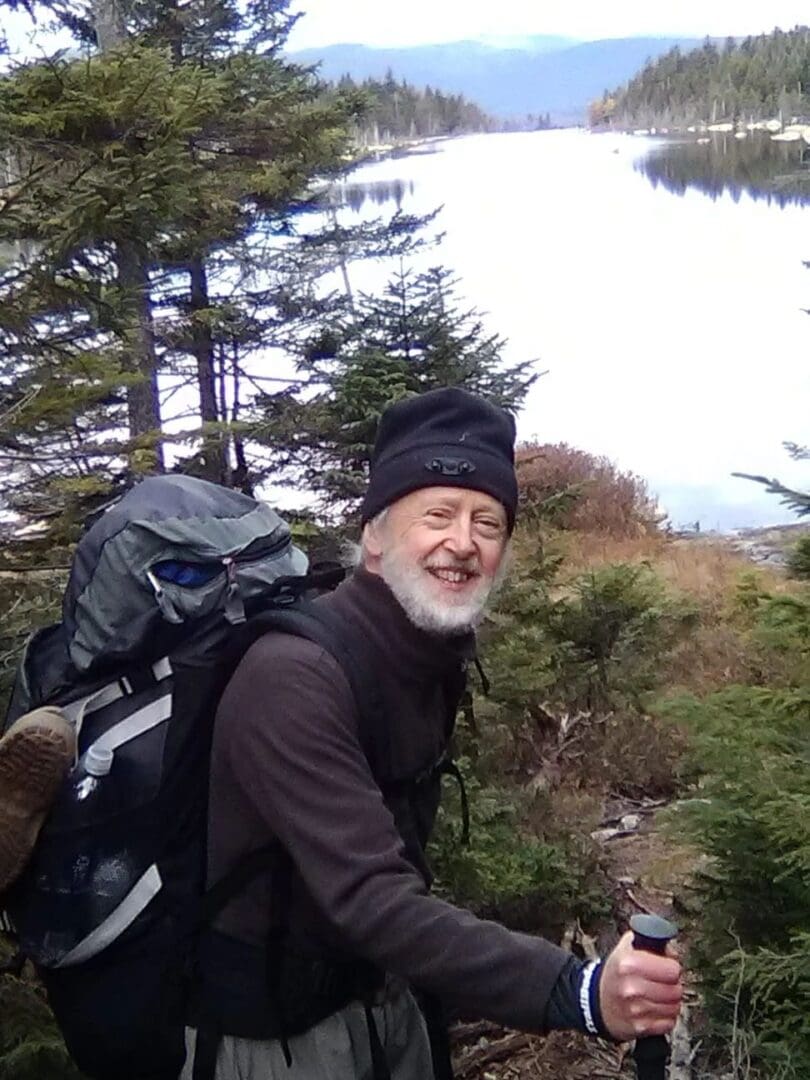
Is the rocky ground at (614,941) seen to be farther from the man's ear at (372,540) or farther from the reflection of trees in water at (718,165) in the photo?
the reflection of trees in water at (718,165)

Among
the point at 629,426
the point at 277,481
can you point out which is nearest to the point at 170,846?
the point at 277,481

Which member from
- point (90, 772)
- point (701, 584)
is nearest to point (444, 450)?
point (90, 772)

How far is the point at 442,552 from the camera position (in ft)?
7.18

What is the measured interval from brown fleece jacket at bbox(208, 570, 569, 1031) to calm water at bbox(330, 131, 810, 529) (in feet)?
8.43

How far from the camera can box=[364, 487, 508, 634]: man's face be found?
7.01ft

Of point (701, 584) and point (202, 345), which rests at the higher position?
point (202, 345)

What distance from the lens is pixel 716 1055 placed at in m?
3.78

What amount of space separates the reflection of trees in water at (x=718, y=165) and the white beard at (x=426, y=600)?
5378 centimetres

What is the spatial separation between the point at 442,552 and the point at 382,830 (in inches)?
22.9

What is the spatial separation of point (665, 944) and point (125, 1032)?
3.51 ft

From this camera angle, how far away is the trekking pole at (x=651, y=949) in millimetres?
1604

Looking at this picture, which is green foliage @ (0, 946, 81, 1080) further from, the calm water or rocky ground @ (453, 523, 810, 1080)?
the calm water

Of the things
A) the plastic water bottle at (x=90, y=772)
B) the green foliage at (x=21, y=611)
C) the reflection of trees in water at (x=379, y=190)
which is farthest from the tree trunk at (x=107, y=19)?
the reflection of trees in water at (x=379, y=190)

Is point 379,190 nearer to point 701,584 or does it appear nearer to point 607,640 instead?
point 701,584
